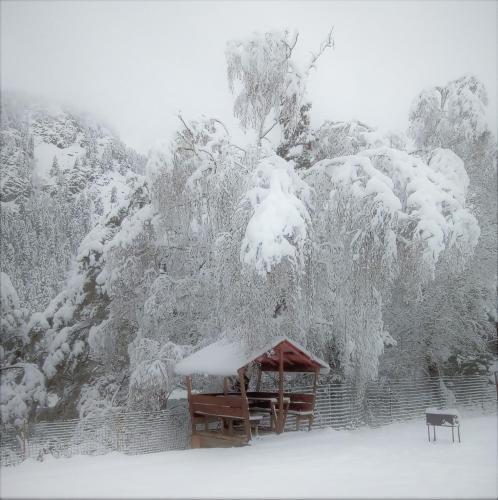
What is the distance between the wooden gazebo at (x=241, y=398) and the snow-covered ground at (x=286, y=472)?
44 cm

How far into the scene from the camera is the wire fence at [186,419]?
6.44 meters

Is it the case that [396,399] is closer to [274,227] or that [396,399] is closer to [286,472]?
[286,472]

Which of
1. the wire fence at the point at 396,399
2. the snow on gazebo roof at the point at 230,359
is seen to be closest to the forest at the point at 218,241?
the snow on gazebo roof at the point at 230,359

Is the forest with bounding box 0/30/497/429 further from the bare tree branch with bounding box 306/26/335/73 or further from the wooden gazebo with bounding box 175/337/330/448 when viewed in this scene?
the wooden gazebo with bounding box 175/337/330/448

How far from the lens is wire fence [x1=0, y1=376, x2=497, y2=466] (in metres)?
6.44

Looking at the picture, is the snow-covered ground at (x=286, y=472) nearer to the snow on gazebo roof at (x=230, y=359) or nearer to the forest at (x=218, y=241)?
the snow on gazebo roof at (x=230, y=359)

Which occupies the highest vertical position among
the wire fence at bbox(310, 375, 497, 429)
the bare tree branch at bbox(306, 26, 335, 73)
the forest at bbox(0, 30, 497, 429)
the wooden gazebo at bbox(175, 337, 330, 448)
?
the bare tree branch at bbox(306, 26, 335, 73)

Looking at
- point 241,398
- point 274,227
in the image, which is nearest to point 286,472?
point 241,398

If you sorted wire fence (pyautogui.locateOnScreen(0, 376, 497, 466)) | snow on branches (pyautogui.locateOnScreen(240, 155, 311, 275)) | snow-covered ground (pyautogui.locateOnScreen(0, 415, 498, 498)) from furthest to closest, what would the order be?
wire fence (pyautogui.locateOnScreen(0, 376, 497, 466)) < snow on branches (pyautogui.locateOnScreen(240, 155, 311, 275)) < snow-covered ground (pyautogui.locateOnScreen(0, 415, 498, 498))

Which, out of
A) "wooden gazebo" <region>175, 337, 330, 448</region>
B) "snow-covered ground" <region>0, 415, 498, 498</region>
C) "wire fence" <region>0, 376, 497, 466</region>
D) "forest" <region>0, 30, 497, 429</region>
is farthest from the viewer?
"wooden gazebo" <region>175, 337, 330, 448</region>

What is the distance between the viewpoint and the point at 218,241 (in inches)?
291

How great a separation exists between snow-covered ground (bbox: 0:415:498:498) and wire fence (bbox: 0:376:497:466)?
318mm

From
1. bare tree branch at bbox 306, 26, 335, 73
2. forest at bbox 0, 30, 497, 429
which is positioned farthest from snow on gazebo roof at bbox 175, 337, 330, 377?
bare tree branch at bbox 306, 26, 335, 73

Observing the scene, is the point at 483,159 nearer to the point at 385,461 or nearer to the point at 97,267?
the point at 385,461
